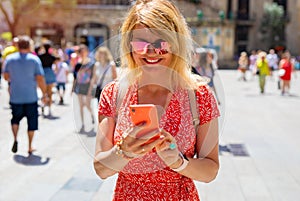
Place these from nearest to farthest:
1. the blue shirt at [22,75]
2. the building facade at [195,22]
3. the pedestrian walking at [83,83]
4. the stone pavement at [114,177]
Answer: the pedestrian walking at [83,83]
the stone pavement at [114,177]
the blue shirt at [22,75]
the building facade at [195,22]

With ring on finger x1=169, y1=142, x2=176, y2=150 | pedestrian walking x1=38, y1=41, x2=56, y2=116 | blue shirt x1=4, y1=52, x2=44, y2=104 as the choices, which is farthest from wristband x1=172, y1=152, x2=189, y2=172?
pedestrian walking x1=38, y1=41, x2=56, y2=116

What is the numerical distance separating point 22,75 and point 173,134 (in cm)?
531

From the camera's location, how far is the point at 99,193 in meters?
5.29

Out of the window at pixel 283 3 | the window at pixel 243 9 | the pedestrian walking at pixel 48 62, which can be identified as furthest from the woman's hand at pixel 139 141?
the window at pixel 283 3

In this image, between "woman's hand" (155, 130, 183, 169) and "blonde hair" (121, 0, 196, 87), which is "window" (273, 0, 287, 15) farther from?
"woman's hand" (155, 130, 183, 169)

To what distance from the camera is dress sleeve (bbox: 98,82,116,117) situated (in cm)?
191

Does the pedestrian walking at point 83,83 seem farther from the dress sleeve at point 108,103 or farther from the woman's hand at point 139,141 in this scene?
the woman's hand at point 139,141

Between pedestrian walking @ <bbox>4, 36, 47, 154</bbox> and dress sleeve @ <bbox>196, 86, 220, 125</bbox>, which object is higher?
dress sleeve @ <bbox>196, 86, 220, 125</bbox>

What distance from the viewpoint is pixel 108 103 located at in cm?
192

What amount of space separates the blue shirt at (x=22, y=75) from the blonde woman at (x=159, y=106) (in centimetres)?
505

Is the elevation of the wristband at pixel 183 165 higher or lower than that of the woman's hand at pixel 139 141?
lower

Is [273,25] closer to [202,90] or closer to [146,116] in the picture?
[202,90]

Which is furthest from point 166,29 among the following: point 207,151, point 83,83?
point 83,83

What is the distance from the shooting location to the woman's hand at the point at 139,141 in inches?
59.0
